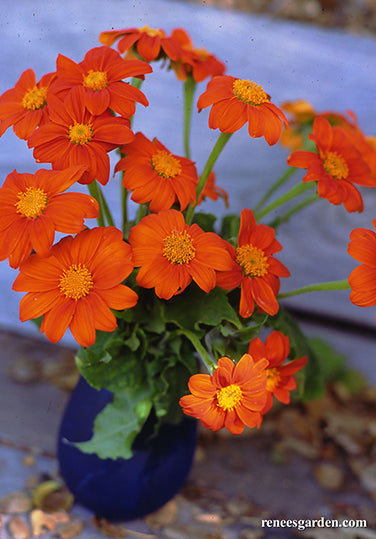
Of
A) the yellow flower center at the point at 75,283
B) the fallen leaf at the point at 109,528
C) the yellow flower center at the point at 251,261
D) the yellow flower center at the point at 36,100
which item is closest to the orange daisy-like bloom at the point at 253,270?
the yellow flower center at the point at 251,261

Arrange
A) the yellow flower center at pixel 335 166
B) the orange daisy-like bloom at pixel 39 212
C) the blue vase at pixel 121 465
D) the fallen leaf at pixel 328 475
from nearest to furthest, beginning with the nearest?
the orange daisy-like bloom at pixel 39 212
the yellow flower center at pixel 335 166
the blue vase at pixel 121 465
the fallen leaf at pixel 328 475

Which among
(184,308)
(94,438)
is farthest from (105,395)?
(184,308)

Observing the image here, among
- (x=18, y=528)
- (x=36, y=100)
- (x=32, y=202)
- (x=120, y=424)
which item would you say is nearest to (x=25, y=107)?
(x=36, y=100)

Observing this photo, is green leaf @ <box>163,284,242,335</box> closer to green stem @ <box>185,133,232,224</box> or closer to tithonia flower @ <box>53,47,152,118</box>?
green stem @ <box>185,133,232,224</box>

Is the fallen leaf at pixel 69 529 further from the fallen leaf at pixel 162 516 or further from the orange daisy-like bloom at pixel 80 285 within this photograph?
the orange daisy-like bloom at pixel 80 285

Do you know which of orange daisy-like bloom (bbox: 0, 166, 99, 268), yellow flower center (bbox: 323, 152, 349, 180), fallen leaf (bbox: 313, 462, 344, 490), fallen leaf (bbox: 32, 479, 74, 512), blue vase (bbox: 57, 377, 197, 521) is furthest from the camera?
fallen leaf (bbox: 313, 462, 344, 490)

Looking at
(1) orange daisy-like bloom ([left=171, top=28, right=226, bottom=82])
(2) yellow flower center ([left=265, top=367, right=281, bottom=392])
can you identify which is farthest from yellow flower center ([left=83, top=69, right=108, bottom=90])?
(2) yellow flower center ([left=265, top=367, right=281, bottom=392])

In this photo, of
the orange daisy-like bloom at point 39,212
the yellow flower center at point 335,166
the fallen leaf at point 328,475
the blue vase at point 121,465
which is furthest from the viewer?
the fallen leaf at point 328,475
